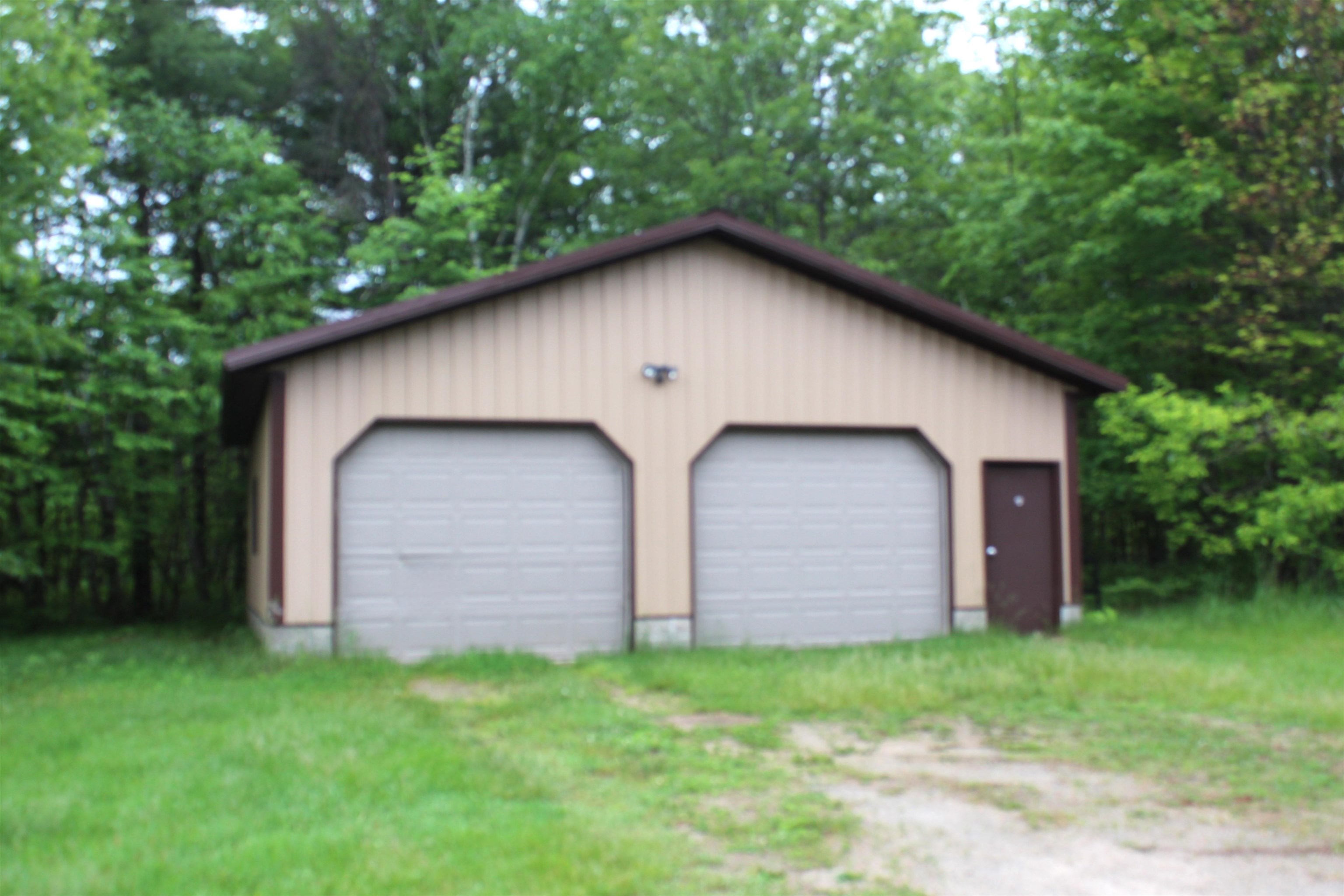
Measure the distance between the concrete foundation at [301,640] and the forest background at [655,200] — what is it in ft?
16.6

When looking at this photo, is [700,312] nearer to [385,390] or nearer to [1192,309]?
[385,390]

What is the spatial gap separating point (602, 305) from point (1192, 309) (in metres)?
9.83

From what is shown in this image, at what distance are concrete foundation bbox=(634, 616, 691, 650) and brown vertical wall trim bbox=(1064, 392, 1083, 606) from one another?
4.60 metres

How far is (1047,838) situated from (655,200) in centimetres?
2240

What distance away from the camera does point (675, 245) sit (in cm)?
1199

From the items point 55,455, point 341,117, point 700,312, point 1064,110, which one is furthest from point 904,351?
point 341,117

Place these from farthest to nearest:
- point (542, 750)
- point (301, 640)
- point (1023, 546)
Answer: point (1023, 546) → point (301, 640) → point (542, 750)

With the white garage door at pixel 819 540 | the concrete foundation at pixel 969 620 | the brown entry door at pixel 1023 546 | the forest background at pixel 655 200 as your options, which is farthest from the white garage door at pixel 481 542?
the forest background at pixel 655 200

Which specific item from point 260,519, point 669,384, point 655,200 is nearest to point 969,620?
point 669,384

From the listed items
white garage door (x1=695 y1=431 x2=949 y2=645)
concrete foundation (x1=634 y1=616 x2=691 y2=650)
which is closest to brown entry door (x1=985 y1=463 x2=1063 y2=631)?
white garage door (x1=695 y1=431 x2=949 y2=645)

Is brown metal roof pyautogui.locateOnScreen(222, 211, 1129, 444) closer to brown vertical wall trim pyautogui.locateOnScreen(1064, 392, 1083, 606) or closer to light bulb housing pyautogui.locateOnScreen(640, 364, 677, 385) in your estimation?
brown vertical wall trim pyautogui.locateOnScreen(1064, 392, 1083, 606)

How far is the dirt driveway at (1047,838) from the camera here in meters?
4.35

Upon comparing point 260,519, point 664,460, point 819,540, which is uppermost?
point 664,460

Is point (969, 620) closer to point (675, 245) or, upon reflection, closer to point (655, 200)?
point (675, 245)
